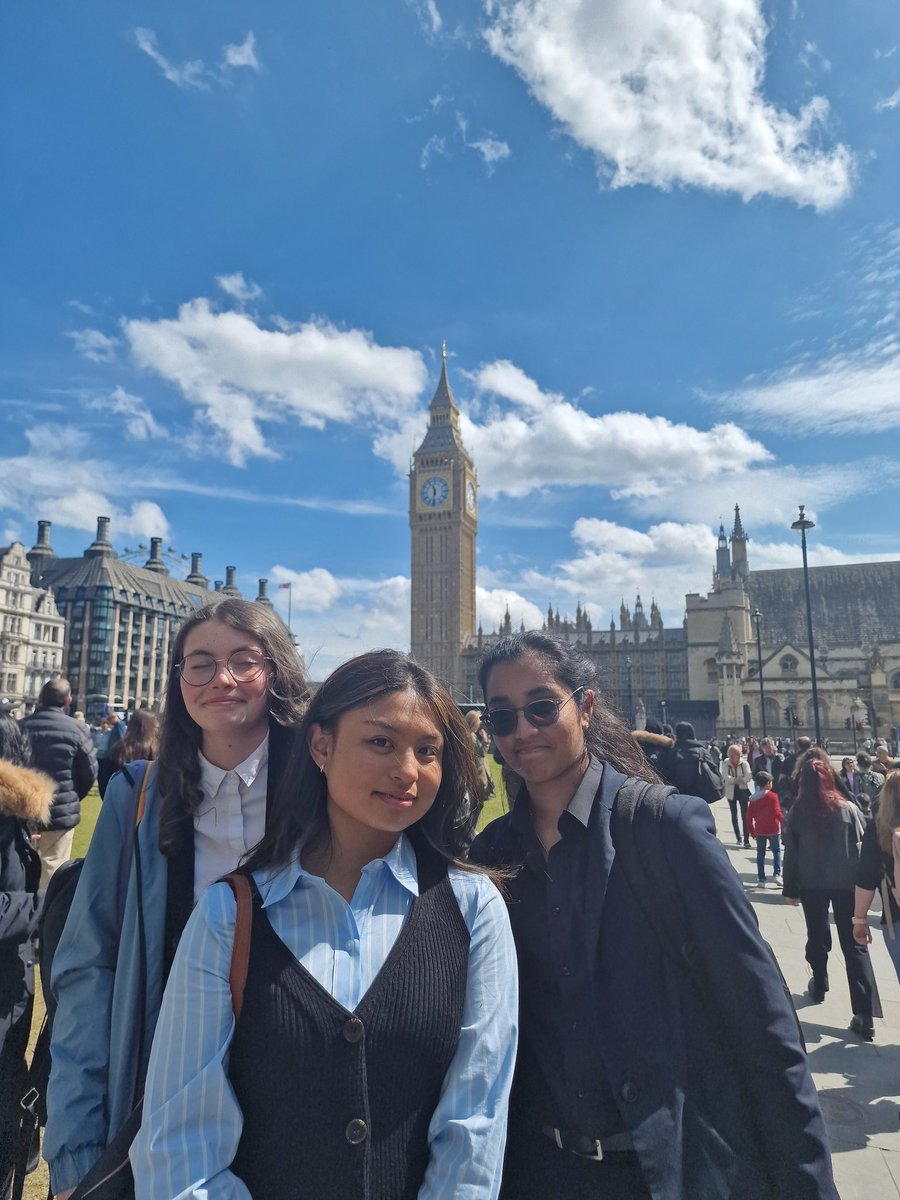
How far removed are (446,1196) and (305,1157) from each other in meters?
0.33

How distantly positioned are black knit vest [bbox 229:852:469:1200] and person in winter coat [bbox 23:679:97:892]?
18.5ft

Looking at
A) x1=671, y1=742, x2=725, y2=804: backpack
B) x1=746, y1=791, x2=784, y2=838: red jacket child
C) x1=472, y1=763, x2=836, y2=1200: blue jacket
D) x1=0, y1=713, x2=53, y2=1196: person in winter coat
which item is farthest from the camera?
x1=746, y1=791, x2=784, y2=838: red jacket child

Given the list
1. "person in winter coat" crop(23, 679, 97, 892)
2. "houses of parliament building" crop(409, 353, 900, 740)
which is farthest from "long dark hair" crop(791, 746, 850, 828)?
"houses of parliament building" crop(409, 353, 900, 740)

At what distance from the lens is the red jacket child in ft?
36.4

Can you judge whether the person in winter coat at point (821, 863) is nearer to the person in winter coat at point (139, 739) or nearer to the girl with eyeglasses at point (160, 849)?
the girl with eyeglasses at point (160, 849)

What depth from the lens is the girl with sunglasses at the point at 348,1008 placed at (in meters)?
1.59

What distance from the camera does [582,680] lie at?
2566 millimetres

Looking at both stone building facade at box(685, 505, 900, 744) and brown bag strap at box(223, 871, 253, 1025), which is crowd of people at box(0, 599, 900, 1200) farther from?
stone building facade at box(685, 505, 900, 744)

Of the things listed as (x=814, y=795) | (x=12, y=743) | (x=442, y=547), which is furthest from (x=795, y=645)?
(x=12, y=743)

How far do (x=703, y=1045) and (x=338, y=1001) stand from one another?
42.1 inches

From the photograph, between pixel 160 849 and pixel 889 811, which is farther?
pixel 889 811

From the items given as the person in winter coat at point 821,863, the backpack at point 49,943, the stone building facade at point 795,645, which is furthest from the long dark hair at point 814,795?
the stone building facade at point 795,645

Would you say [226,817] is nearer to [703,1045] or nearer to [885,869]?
[703,1045]

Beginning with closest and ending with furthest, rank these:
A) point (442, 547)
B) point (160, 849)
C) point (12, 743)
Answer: point (160, 849)
point (12, 743)
point (442, 547)
